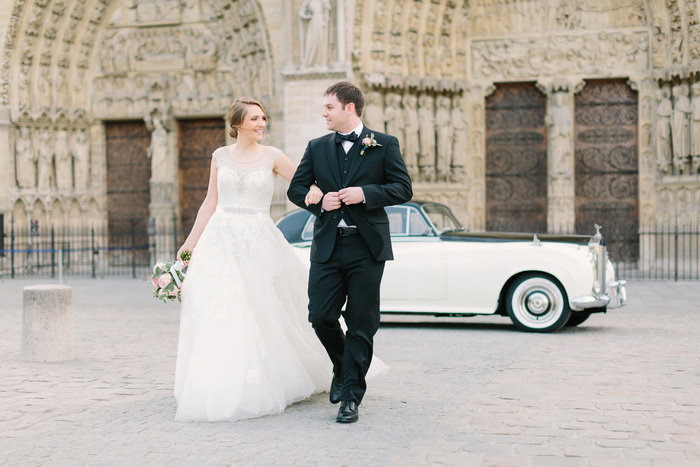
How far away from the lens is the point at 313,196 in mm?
5535

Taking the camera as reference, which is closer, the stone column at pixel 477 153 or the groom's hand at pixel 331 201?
the groom's hand at pixel 331 201

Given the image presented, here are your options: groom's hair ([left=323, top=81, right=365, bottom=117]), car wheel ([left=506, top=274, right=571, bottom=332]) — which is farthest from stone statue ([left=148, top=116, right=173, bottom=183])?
groom's hair ([left=323, top=81, right=365, bottom=117])

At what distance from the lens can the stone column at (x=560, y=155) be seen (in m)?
20.6

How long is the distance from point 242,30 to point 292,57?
7.20 ft

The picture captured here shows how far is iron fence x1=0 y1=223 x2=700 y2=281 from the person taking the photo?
19047 mm

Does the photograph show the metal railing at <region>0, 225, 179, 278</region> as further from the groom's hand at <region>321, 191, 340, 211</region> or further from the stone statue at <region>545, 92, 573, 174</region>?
the groom's hand at <region>321, 191, 340, 211</region>

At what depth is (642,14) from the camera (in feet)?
65.9

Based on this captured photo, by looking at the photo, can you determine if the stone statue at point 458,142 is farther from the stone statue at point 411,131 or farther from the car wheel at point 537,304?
the car wheel at point 537,304

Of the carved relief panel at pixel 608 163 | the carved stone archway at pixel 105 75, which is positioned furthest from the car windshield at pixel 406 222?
the carved relief panel at pixel 608 163

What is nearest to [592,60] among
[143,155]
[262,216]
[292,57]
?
[292,57]

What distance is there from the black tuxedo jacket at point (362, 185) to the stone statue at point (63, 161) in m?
17.2

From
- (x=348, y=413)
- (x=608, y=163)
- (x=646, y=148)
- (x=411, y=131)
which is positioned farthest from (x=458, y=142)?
(x=348, y=413)

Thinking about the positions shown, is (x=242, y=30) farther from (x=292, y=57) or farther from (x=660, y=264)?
(x=660, y=264)

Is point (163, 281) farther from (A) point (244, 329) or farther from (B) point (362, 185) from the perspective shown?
(B) point (362, 185)
